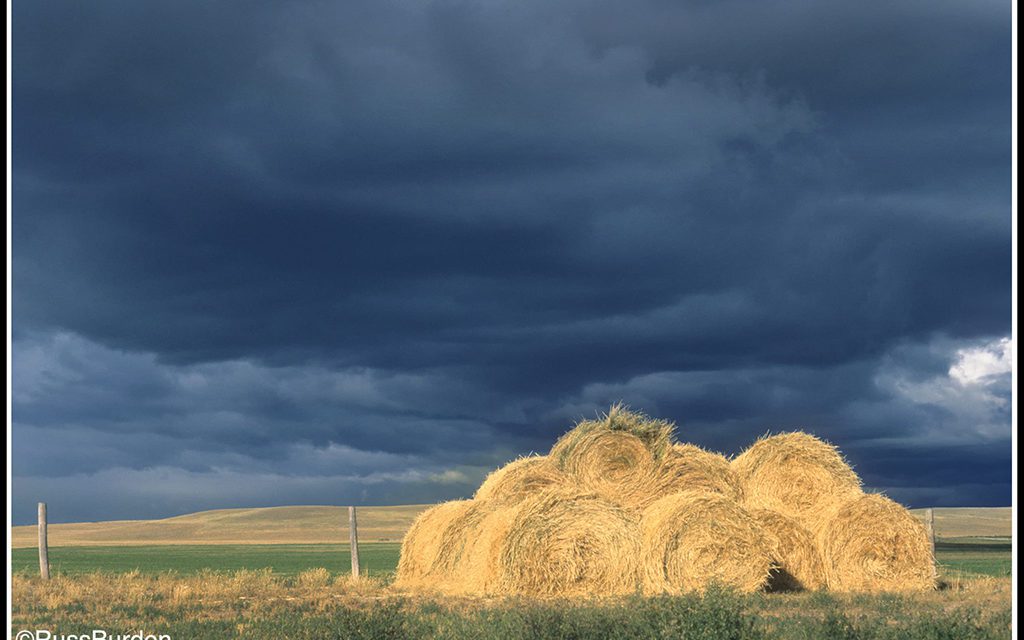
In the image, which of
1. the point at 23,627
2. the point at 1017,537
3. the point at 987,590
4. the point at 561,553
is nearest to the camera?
the point at 1017,537

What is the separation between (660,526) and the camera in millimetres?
19125

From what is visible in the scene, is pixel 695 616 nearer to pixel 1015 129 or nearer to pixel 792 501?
pixel 1015 129

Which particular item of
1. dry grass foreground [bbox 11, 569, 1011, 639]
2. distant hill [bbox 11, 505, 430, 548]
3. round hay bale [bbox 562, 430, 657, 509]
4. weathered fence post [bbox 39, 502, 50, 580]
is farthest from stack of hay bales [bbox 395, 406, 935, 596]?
distant hill [bbox 11, 505, 430, 548]

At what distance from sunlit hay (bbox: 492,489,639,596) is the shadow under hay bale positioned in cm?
238

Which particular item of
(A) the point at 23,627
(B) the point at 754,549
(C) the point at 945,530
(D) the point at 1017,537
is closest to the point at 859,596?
(B) the point at 754,549

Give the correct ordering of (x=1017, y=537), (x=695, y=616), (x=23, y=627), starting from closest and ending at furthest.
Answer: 1. (x=1017, y=537)
2. (x=695, y=616)
3. (x=23, y=627)

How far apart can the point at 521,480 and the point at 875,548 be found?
7621mm

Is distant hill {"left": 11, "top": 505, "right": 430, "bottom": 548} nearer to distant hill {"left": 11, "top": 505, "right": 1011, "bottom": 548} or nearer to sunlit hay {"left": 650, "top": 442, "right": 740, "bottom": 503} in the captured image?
distant hill {"left": 11, "top": 505, "right": 1011, "bottom": 548}

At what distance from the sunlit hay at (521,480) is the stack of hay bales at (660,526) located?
0.03 meters

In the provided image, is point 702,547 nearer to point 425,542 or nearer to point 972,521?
point 425,542

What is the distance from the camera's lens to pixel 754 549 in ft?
63.4

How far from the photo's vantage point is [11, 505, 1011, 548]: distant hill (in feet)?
249

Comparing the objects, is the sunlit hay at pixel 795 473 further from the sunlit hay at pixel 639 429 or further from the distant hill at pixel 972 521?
the distant hill at pixel 972 521

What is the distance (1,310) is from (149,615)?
9.28 m
